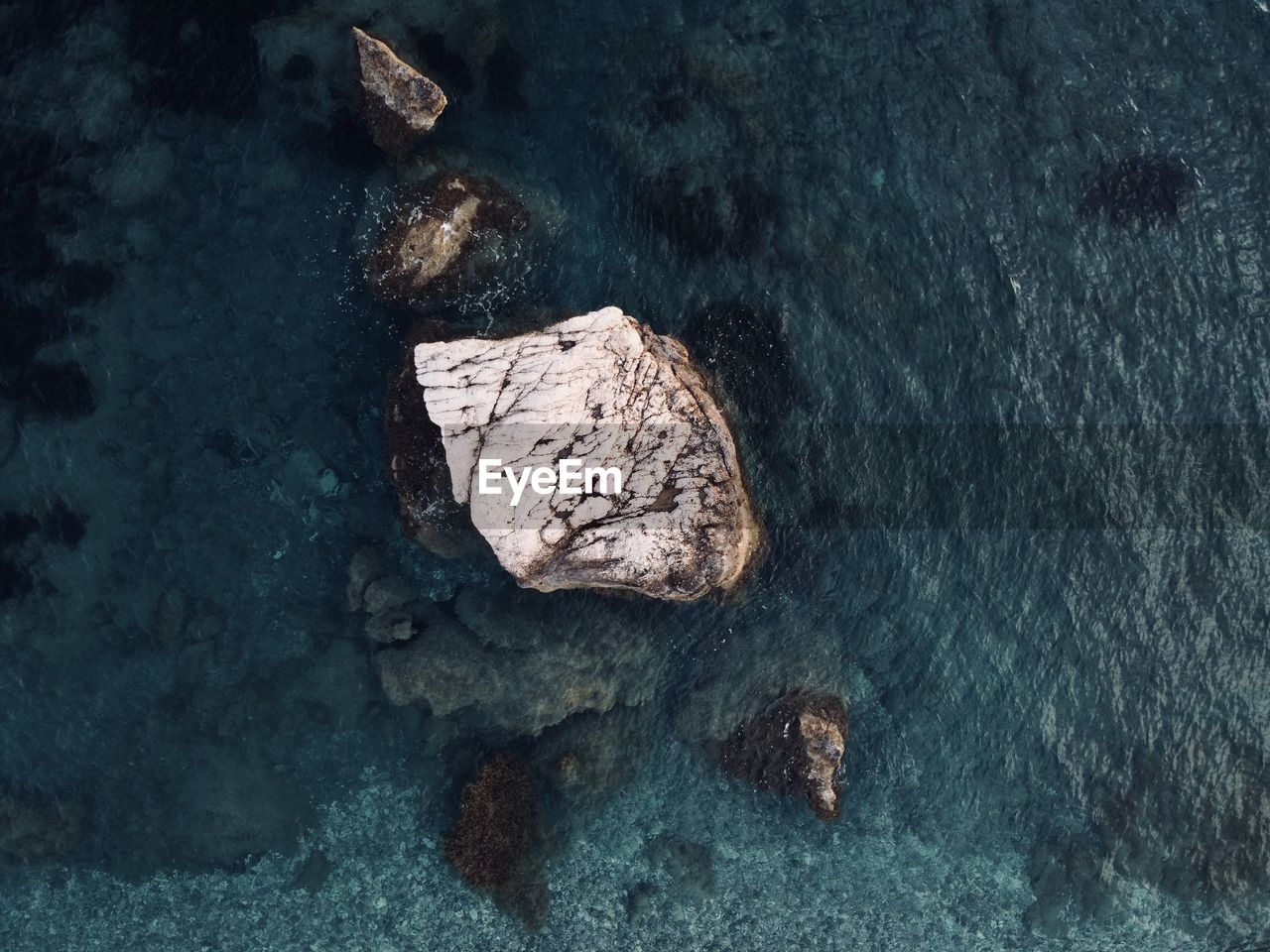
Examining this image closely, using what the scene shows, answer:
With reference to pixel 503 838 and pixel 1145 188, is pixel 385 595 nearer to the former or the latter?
pixel 503 838

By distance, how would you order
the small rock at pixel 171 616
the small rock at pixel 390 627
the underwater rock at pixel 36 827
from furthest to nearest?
1. the underwater rock at pixel 36 827
2. the small rock at pixel 171 616
3. the small rock at pixel 390 627

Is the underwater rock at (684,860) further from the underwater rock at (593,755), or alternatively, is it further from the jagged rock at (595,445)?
the jagged rock at (595,445)

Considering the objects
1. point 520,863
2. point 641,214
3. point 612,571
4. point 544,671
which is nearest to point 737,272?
point 641,214

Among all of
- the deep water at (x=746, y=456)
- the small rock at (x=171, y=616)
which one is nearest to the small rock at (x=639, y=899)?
the deep water at (x=746, y=456)

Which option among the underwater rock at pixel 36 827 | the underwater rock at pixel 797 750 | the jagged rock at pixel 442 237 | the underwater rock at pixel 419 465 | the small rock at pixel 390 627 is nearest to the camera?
the jagged rock at pixel 442 237

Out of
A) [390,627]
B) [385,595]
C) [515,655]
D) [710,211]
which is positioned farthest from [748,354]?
[390,627]

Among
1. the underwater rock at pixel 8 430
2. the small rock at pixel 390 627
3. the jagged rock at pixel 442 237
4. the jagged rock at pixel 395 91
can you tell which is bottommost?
the small rock at pixel 390 627

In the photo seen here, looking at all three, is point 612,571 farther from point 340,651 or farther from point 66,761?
point 66,761
